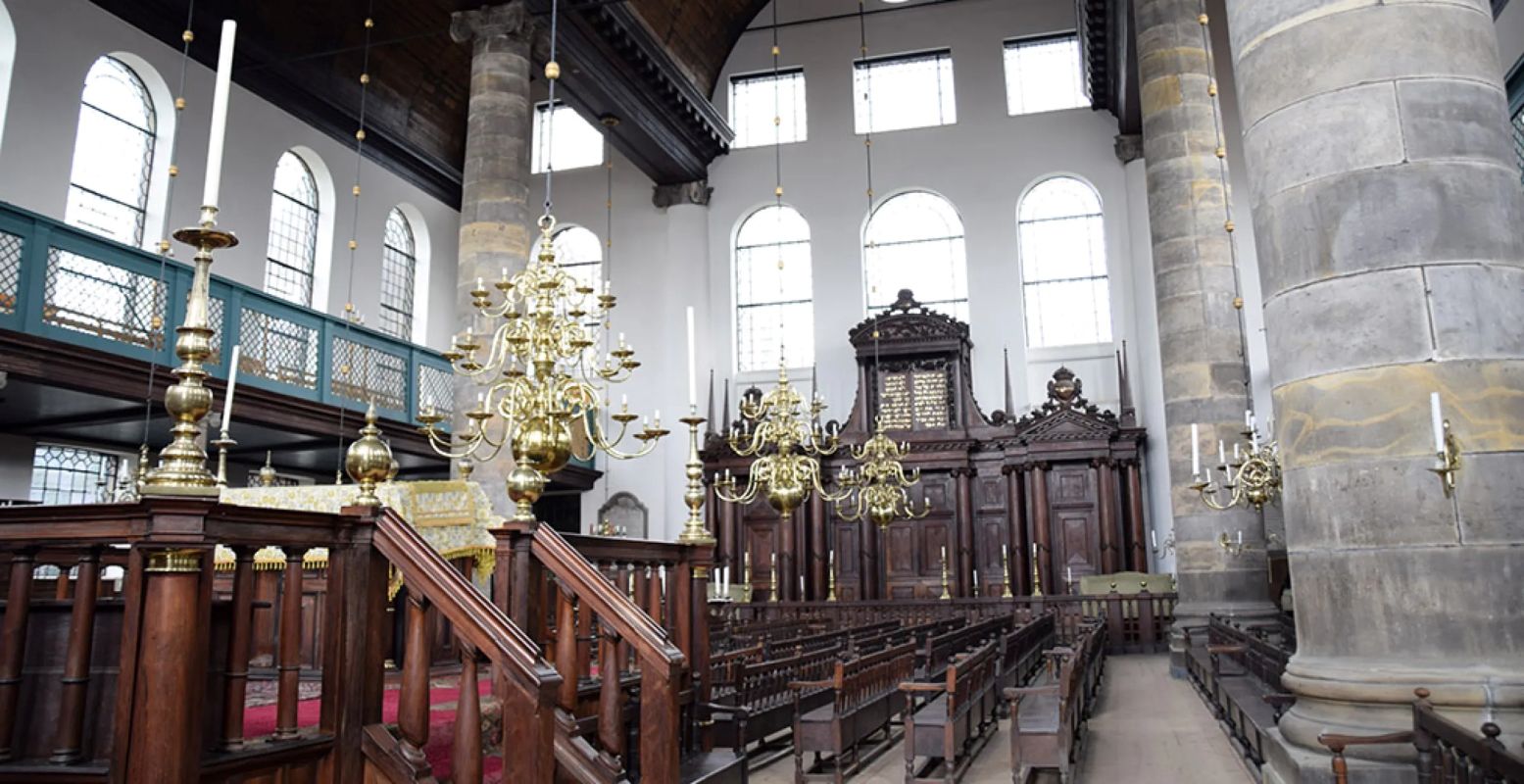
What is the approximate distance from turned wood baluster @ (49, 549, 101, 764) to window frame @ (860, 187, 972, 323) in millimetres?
18178

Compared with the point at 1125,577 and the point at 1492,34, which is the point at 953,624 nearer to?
the point at 1125,577

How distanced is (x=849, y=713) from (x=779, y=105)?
17.4 m

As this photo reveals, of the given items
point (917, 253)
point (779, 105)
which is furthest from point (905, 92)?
point (917, 253)

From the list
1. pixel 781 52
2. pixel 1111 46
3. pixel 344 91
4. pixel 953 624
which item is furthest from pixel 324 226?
pixel 1111 46

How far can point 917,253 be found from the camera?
68.3ft

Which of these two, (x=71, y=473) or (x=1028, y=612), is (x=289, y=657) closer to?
(x=71, y=473)

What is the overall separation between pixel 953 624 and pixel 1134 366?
8.36 metres

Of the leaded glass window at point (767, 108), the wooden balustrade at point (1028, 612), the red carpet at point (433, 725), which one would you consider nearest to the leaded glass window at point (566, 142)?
the leaded glass window at point (767, 108)

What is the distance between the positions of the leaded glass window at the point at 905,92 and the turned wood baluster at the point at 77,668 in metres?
19.9

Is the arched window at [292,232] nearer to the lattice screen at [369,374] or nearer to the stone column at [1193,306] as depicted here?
the lattice screen at [369,374]

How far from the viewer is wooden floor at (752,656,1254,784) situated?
6.33m

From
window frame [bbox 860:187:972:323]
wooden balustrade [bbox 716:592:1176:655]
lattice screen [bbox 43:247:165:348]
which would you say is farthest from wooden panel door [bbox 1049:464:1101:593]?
lattice screen [bbox 43:247:165:348]

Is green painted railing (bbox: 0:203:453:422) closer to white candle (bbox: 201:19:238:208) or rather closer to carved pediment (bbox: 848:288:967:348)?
white candle (bbox: 201:19:238:208)

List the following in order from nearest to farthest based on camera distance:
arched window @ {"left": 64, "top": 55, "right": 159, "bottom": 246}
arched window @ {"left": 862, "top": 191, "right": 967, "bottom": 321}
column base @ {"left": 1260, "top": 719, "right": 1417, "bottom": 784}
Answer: column base @ {"left": 1260, "top": 719, "right": 1417, "bottom": 784}
arched window @ {"left": 64, "top": 55, "right": 159, "bottom": 246}
arched window @ {"left": 862, "top": 191, "right": 967, "bottom": 321}
